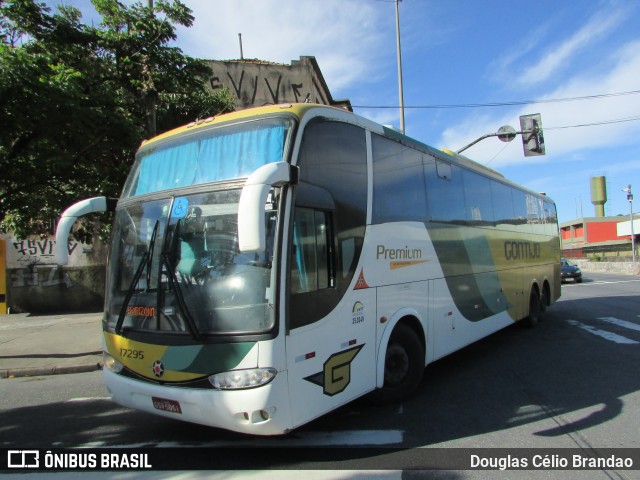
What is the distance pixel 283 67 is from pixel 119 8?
41.9 feet

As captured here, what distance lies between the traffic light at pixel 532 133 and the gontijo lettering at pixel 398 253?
12728mm

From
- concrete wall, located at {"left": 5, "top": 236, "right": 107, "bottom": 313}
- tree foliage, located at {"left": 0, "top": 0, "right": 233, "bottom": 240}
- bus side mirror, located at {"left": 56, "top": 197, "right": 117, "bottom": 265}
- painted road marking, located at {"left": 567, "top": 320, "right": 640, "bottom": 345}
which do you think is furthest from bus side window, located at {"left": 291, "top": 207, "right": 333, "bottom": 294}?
concrete wall, located at {"left": 5, "top": 236, "right": 107, "bottom": 313}

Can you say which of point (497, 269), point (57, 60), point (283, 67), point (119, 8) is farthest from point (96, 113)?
point (283, 67)

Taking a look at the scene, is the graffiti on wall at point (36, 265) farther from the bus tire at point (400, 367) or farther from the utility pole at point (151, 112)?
the bus tire at point (400, 367)

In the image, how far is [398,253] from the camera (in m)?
5.34

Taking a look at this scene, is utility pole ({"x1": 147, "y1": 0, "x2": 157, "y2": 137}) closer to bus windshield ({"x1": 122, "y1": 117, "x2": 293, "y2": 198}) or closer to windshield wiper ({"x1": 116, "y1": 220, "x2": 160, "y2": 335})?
bus windshield ({"x1": 122, "y1": 117, "x2": 293, "y2": 198})

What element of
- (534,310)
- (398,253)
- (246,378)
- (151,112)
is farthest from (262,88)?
(246,378)

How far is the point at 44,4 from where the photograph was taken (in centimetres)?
822

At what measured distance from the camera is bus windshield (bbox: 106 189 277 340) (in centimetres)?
360

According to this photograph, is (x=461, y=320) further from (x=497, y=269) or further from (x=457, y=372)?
(x=497, y=269)

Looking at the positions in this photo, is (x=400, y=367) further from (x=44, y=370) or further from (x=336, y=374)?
(x=44, y=370)

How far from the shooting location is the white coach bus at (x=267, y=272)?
3.55 metres

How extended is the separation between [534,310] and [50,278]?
15281 millimetres

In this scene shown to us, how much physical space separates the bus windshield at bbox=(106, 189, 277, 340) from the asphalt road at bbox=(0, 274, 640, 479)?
1383 mm
